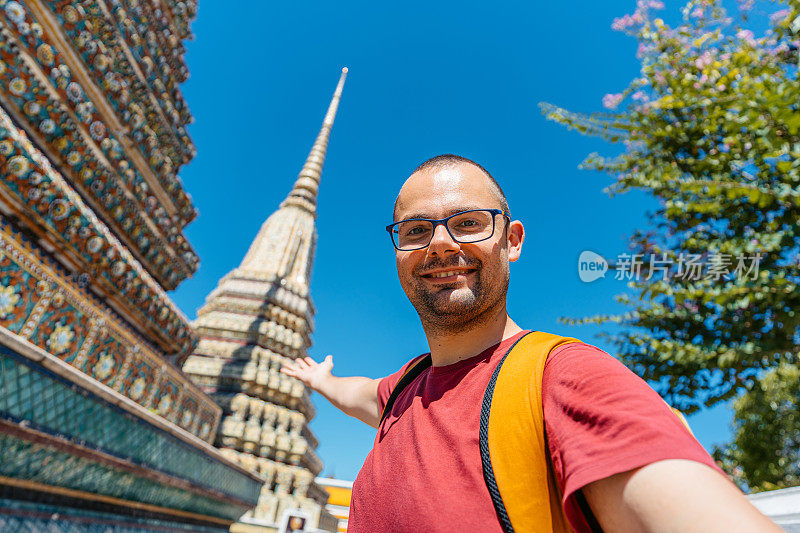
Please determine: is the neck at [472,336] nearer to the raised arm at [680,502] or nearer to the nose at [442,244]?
the nose at [442,244]

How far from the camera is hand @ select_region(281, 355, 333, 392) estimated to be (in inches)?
82.4

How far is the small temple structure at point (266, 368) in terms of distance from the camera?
6398 mm

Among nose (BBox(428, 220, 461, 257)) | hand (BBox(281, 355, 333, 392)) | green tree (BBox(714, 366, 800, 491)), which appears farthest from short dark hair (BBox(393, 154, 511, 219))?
green tree (BBox(714, 366, 800, 491))

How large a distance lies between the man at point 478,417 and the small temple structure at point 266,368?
563 centimetres

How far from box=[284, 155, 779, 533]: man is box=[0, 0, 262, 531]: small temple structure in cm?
179

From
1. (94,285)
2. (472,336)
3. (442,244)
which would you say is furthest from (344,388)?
(94,285)

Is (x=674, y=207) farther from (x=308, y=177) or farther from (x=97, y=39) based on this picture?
(x=308, y=177)

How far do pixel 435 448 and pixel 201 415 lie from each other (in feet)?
16.6

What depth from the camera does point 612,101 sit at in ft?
20.6

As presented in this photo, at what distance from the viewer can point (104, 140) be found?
348cm

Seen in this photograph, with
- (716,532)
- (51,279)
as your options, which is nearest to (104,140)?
(51,279)

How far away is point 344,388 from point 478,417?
1076 millimetres

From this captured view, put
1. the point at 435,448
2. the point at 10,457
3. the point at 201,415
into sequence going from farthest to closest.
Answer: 1. the point at 201,415
2. the point at 10,457
3. the point at 435,448

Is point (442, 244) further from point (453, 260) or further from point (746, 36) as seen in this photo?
point (746, 36)
